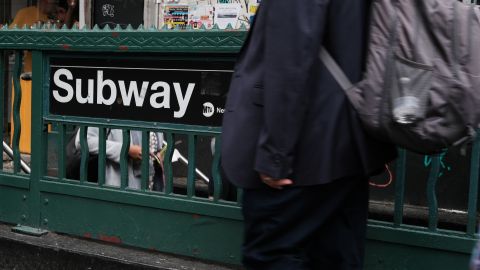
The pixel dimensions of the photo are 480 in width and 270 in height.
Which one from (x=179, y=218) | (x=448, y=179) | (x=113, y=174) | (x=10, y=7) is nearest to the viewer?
(x=179, y=218)

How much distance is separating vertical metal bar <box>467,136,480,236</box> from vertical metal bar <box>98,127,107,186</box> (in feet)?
6.52

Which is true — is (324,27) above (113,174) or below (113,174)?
above

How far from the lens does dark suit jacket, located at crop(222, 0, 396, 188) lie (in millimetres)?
2053

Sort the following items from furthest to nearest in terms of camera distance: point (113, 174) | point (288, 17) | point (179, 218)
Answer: point (113, 174), point (179, 218), point (288, 17)

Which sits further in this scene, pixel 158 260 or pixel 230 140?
pixel 158 260

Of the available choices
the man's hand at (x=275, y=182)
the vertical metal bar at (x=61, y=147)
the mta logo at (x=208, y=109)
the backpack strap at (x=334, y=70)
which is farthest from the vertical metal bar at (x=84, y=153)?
the backpack strap at (x=334, y=70)

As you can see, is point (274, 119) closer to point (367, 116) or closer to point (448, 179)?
point (367, 116)

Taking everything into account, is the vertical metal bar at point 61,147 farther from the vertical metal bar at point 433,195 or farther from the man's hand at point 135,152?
the vertical metal bar at point 433,195

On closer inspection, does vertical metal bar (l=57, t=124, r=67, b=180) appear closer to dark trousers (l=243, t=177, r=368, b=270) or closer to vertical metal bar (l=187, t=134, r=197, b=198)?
vertical metal bar (l=187, t=134, r=197, b=198)

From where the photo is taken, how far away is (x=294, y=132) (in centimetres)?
207

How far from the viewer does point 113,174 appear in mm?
3736

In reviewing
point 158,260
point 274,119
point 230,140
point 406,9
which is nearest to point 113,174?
point 158,260

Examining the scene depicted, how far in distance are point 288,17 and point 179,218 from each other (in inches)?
64.6

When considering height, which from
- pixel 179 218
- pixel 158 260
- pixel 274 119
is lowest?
pixel 158 260
